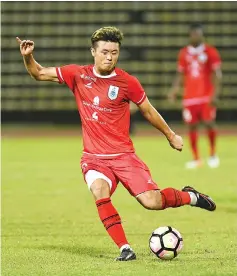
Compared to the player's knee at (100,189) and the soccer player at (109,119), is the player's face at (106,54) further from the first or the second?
the player's knee at (100,189)

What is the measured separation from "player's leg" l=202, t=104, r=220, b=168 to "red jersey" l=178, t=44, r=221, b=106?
205mm

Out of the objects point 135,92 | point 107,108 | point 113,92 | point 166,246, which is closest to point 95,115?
point 107,108

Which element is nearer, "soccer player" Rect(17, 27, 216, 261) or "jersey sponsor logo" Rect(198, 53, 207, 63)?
"soccer player" Rect(17, 27, 216, 261)

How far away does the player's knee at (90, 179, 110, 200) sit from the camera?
7.52 meters

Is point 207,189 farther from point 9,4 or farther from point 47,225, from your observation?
point 9,4

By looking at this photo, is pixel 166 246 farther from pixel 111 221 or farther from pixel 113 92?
pixel 113 92

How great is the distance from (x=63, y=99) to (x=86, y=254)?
1875 centimetres

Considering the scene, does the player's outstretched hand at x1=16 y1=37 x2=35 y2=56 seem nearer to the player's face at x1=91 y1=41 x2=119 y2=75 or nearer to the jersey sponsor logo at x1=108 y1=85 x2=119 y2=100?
the player's face at x1=91 y1=41 x2=119 y2=75

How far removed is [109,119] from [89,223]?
229 cm

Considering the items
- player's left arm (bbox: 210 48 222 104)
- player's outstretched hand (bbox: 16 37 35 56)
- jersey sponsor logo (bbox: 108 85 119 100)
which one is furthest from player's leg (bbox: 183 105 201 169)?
player's outstretched hand (bbox: 16 37 35 56)

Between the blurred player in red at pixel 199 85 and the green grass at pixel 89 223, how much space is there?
23.3 inches

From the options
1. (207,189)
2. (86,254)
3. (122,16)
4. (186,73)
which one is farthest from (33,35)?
(86,254)

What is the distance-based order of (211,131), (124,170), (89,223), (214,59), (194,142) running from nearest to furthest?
(124,170) → (89,223) → (194,142) → (214,59) → (211,131)

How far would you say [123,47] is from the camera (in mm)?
25688
